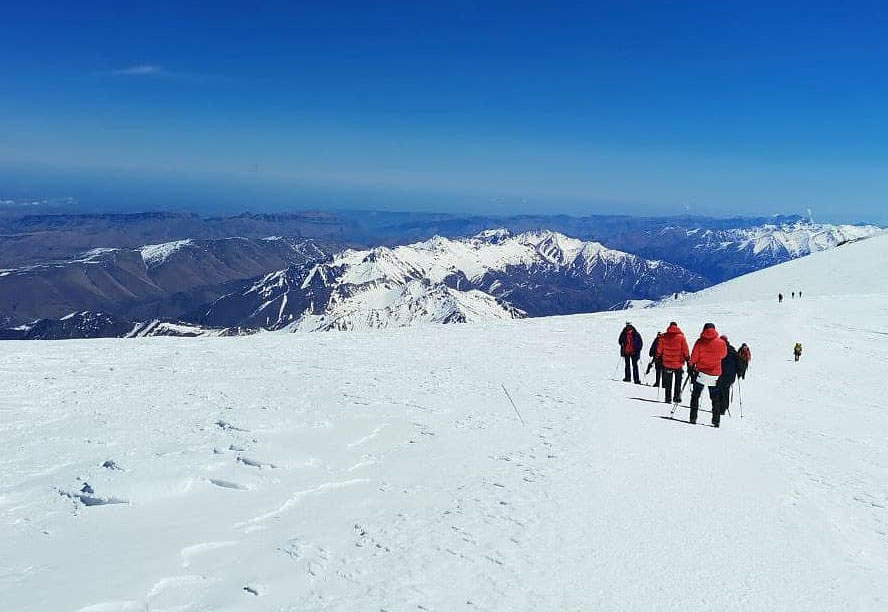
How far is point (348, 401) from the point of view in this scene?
48.1 ft

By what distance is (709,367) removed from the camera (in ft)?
46.0

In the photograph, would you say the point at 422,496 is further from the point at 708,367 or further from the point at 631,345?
the point at 631,345

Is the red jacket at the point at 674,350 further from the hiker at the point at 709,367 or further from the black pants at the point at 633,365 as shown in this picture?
the black pants at the point at 633,365

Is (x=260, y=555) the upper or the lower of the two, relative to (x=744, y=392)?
upper

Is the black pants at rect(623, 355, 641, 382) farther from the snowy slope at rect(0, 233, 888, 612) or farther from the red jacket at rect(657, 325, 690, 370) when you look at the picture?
the red jacket at rect(657, 325, 690, 370)

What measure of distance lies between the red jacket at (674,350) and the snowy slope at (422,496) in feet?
5.06

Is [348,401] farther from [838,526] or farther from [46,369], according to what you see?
[46,369]

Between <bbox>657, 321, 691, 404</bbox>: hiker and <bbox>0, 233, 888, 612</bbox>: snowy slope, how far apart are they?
3.95 feet

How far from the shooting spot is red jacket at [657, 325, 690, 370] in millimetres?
15938

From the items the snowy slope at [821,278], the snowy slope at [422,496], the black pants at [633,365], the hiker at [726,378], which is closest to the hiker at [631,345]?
the black pants at [633,365]

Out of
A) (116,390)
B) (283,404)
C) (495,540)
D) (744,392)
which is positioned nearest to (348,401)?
(283,404)

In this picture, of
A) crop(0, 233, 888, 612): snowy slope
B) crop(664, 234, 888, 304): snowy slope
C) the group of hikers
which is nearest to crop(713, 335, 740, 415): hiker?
the group of hikers

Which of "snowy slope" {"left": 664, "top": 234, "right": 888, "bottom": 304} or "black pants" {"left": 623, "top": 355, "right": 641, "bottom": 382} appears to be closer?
"black pants" {"left": 623, "top": 355, "right": 641, "bottom": 382}

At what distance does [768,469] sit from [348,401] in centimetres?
951
